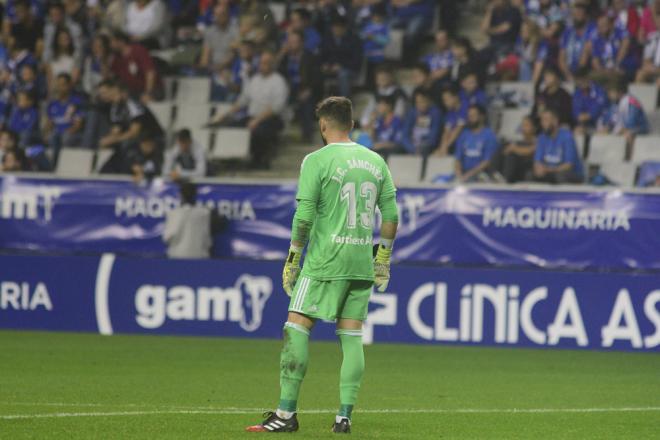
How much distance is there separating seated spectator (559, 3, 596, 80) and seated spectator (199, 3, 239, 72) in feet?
17.7

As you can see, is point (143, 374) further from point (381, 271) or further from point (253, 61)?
point (253, 61)

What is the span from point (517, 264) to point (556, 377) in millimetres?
5187

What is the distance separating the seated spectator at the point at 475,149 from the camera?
1886cm

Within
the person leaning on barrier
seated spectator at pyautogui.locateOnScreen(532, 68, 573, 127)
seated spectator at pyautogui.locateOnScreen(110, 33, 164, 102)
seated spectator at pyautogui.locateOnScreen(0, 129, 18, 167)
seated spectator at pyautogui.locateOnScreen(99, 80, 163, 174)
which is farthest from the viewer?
seated spectator at pyautogui.locateOnScreen(110, 33, 164, 102)

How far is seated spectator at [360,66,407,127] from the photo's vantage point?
1997 centimetres

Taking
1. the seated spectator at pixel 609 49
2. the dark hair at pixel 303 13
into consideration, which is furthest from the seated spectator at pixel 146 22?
the seated spectator at pixel 609 49

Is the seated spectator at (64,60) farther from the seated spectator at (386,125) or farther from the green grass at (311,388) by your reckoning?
the green grass at (311,388)

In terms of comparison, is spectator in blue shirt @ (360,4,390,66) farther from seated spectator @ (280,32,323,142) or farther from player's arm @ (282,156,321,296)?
player's arm @ (282,156,321,296)

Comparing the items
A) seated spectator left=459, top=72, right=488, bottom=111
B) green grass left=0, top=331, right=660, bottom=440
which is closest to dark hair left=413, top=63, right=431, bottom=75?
seated spectator left=459, top=72, right=488, bottom=111

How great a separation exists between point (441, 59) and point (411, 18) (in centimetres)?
139

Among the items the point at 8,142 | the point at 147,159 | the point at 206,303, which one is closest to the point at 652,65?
the point at 147,159

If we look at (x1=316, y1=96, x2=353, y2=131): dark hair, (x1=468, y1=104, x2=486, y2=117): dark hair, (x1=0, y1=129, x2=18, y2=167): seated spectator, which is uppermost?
(x1=468, y1=104, x2=486, y2=117): dark hair

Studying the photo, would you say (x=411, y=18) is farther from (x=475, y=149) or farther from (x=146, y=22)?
(x=146, y=22)

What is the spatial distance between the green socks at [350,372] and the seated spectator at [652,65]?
1243cm
